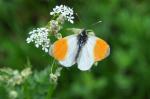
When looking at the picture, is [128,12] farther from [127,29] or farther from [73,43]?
[73,43]

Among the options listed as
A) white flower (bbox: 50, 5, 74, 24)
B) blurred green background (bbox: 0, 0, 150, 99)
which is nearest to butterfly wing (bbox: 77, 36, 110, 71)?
white flower (bbox: 50, 5, 74, 24)

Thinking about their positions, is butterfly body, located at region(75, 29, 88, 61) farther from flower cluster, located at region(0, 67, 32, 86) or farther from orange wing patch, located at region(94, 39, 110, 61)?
flower cluster, located at region(0, 67, 32, 86)

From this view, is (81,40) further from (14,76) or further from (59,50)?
(14,76)

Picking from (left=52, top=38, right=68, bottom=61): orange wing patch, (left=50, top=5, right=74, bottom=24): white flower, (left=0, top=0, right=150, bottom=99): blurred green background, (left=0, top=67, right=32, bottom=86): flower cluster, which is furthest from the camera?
(left=0, top=0, right=150, bottom=99): blurred green background

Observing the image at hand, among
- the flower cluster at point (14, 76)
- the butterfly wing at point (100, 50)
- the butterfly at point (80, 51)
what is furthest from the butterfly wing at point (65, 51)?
the flower cluster at point (14, 76)

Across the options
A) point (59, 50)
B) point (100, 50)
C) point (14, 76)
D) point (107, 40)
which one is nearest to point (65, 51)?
point (59, 50)

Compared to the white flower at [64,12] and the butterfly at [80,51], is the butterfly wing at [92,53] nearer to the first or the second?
the butterfly at [80,51]

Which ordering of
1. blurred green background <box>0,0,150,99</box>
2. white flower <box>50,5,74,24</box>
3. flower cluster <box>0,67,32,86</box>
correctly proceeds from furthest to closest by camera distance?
blurred green background <box>0,0,150,99</box> < flower cluster <box>0,67,32,86</box> < white flower <box>50,5,74,24</box>

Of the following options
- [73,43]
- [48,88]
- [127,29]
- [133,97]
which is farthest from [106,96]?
[73,43]
